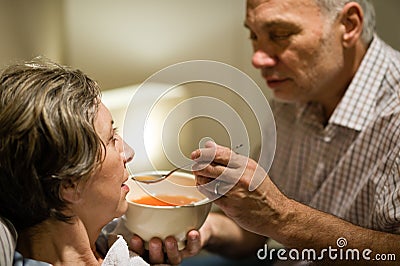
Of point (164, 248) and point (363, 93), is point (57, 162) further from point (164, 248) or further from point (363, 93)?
point (363, 93)

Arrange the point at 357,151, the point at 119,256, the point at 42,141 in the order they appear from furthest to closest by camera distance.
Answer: the point at 357,151, the point at 119,256, the point at 42,141

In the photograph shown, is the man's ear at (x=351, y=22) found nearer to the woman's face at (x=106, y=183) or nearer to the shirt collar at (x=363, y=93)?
the shirt collar at (x=363, y=93)

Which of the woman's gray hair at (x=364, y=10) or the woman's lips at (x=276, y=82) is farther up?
the woman's gray hair at (x=364, y=10)

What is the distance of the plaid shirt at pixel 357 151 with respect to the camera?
1362 mm

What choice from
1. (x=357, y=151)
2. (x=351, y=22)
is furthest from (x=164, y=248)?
(x=351, y=22)

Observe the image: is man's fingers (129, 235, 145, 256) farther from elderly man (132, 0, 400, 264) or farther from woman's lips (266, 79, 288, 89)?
woman's lips (266, 79, 288, 89)

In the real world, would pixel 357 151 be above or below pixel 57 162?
below

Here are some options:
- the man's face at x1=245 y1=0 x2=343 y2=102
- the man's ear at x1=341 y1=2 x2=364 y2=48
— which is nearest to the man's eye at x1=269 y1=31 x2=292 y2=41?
the man's face at x1=245 y1=0 x2=343 y2=102

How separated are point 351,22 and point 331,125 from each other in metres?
0.24

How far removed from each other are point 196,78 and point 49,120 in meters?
0.35

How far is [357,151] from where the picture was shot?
1.45 m

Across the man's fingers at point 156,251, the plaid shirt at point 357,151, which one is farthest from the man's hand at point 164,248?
the plaid shirt at point 357,151

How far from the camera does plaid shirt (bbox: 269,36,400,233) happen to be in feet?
4.47

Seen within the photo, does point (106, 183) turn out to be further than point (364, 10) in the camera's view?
No
